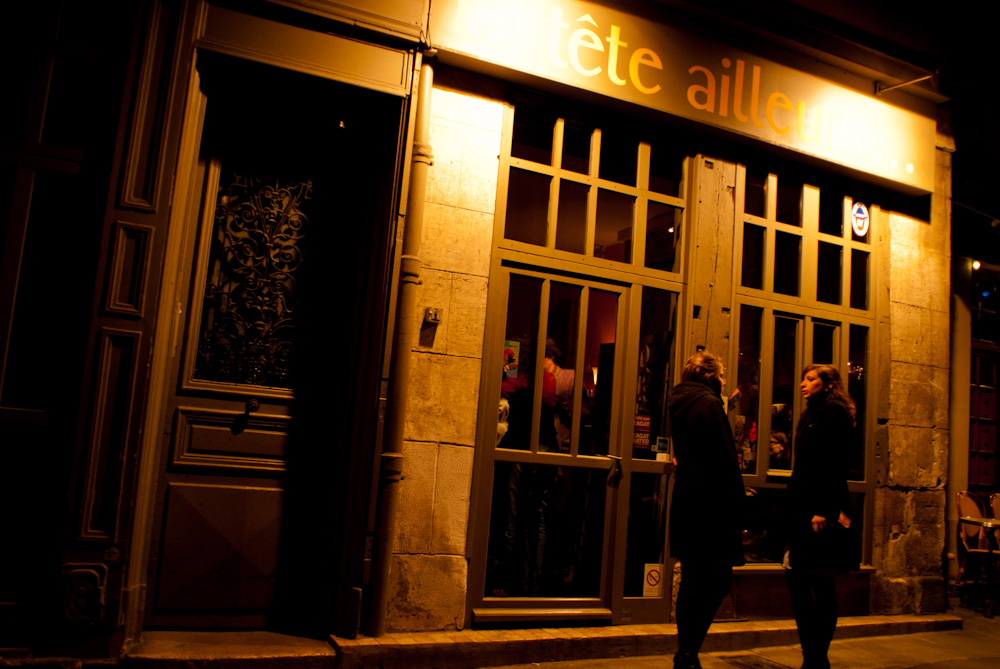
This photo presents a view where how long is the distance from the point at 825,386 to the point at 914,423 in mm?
2727

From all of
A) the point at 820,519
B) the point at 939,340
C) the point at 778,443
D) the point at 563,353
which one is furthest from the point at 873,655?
the point at 563,353

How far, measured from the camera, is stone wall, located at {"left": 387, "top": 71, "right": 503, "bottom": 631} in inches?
182

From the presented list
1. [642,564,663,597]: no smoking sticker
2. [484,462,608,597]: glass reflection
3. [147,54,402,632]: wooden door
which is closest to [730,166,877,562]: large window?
[642,564,663,597]: no smoking sticker

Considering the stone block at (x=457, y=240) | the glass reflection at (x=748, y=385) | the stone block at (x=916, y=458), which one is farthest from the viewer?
the stone block at (x=916, y=458)

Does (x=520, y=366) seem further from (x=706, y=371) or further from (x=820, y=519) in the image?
(x=820, y=519)

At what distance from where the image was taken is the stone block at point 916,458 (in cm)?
638

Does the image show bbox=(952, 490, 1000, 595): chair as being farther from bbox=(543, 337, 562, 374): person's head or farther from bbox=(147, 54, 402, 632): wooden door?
bbox=(147, 54, 402, 632): wooden door

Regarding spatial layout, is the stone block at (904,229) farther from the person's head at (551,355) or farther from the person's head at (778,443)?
the person's head at (551,355)

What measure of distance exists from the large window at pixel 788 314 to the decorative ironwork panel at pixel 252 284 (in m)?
3.54

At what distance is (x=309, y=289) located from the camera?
4820 millimetres

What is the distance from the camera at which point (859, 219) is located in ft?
22.0

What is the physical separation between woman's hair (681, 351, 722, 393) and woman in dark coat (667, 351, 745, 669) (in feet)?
0.43

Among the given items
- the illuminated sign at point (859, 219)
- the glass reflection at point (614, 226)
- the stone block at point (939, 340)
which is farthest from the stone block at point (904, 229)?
the glass reflection at point (614, 226)

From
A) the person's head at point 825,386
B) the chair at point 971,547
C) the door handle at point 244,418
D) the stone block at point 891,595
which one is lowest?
the stone block at point 891,595
